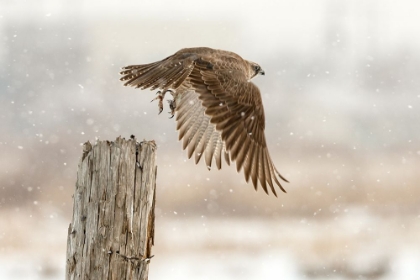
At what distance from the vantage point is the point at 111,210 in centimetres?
376

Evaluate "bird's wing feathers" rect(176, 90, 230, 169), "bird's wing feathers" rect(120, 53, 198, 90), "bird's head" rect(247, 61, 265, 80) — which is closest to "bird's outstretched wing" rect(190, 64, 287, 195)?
"bird's wing feathers" rect(120, 53, 198, 90)

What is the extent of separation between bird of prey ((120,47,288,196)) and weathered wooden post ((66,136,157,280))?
54.8 inches

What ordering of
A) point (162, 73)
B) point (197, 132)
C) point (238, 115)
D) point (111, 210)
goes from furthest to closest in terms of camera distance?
point (197, 132) → point (162, 73) → point (238, 115) → point (111, 210)

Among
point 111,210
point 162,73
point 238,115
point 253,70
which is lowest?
point 111,210

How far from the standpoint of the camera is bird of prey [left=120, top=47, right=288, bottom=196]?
5.25 metres

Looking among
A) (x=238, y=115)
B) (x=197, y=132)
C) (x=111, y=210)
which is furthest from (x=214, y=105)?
(x=111, y=210)

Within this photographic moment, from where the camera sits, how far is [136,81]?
18.6 feet

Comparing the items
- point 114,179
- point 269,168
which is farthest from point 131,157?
point 269,168

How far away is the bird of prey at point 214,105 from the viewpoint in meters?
5.25

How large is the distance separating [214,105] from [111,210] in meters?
1.83

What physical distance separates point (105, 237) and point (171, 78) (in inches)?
85.7

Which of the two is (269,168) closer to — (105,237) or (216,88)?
(216,88)

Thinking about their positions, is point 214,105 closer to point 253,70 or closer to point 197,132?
point 197,132

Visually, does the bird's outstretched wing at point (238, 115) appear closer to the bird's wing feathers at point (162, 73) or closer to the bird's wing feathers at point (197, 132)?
the bird's wing feathers at point (162, 73)
